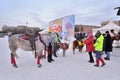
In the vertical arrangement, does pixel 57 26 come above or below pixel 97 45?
above

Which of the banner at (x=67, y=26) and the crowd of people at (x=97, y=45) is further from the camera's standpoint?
the banner at (x=67, y=26)

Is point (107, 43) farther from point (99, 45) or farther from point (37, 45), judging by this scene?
point (37, 45)

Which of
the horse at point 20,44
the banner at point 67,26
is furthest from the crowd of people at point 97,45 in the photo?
the banner at point 67,26

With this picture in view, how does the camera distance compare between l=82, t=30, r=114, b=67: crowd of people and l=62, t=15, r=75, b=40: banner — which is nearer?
l=82, t=30, r=114, b=67: crowd of people

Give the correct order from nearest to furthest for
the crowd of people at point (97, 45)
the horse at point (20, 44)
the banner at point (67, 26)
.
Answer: the crowd of people at point (97, 45) < the horse at point (20, 44) < the banner at point (67, 26)

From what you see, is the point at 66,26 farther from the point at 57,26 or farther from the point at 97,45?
the point at 97,45

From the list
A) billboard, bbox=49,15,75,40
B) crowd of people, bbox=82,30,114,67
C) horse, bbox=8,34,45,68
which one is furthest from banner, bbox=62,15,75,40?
horse, bbox=8,34,45,68

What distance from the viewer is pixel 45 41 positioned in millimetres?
9750

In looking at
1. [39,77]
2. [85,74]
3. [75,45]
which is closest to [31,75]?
[39,77]

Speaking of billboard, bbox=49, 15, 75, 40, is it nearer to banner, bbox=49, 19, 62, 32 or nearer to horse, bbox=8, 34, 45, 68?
banner, bbox=49, 19, 62, 32

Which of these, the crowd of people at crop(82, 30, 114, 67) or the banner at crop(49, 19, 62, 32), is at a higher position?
the banner at crop(49, 19, 62, 32)

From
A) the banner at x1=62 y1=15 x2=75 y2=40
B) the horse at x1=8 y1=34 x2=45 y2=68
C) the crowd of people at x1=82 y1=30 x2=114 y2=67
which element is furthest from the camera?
the banner at x1=62 y1=15 x2=75 y2=40

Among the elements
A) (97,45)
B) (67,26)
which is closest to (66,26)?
(67,26)

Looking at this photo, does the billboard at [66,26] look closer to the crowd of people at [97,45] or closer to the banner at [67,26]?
the banner at [67,26]
